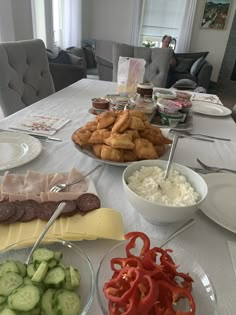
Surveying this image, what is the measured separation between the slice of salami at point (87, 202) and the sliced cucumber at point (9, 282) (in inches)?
7.4

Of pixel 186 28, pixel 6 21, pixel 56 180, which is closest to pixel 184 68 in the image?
pixel 186 28

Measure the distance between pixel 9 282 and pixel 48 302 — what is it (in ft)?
0.20

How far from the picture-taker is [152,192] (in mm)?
537

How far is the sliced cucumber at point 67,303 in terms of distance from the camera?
0.33 meters

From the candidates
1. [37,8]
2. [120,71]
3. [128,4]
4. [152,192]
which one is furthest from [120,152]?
[128,4]

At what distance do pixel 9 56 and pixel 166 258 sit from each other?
4.51 ft

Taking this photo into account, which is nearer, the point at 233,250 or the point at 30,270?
the point at 30,270

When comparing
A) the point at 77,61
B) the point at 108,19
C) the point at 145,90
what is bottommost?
the point at 77,61

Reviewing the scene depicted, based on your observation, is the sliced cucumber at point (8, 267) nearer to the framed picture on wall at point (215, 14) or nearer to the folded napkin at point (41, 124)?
the folded napkin at point (41, 124)

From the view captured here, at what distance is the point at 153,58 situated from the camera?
2131 mm

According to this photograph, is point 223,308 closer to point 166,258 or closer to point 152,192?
point 166,258

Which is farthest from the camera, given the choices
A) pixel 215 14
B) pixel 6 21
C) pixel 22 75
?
pixel 215 14

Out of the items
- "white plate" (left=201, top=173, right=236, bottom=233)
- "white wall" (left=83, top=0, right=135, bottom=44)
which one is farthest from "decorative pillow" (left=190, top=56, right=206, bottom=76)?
"white plate" (left=201, top=173, right=236, bottom=233)

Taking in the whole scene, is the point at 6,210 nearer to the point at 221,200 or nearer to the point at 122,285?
the point at 122,285
